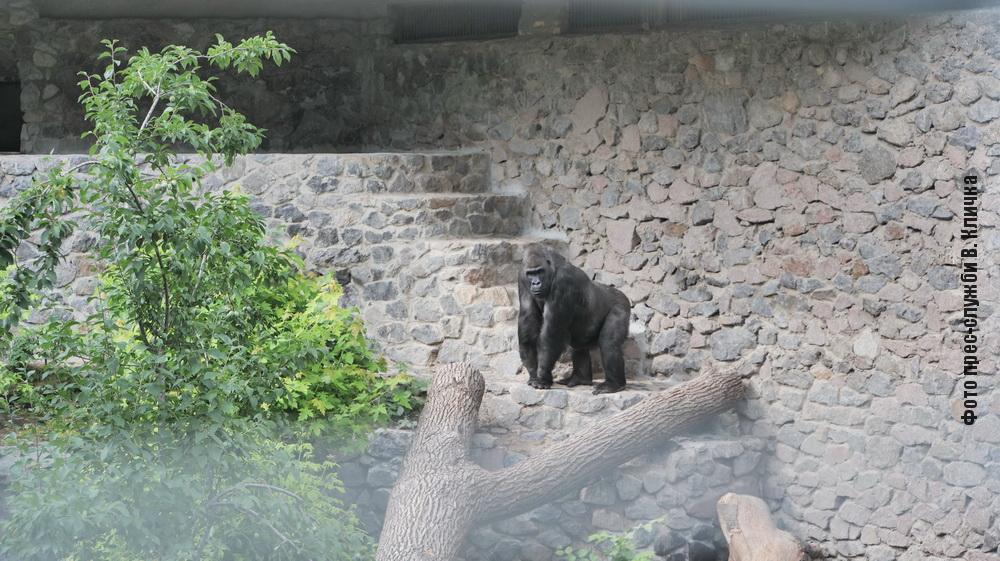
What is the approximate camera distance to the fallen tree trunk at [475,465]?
6.79 m

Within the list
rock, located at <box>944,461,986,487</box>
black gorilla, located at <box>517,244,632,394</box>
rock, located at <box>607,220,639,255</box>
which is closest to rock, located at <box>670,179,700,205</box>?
rock, located at <box>607,220,639,255</box>

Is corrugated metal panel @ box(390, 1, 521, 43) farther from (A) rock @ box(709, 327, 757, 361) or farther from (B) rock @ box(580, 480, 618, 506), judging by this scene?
(B) rock @ box(580, 480, 618, 506)

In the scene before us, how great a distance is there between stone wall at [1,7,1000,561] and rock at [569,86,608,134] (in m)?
0.02

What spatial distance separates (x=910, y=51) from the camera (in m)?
6.83

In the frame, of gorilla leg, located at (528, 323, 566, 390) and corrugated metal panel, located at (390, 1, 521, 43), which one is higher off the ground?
corrugated metal panel, located at (390, 1, 521, 43)

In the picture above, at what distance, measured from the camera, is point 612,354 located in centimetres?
784

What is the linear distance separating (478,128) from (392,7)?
1.62 meters

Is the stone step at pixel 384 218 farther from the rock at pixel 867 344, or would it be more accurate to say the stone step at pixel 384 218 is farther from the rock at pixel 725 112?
the rock at pixel 867 344

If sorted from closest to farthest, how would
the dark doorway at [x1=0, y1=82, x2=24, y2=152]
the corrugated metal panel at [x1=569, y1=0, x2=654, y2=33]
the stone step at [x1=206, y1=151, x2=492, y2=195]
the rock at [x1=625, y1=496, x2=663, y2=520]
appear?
the rock at [x1=625, y1=496, x2=663, y2=520]
the corrugated metal panel at [x1=569, y1=0, x2=654, y2=33]
the stone step at [x1=206, y1=151, x2=492, y2=195]
the dark doorway at [x1=0, y1=82, x2=24, y2=152]

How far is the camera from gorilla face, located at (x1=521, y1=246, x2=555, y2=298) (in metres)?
7.59

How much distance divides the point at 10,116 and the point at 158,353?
7.39 metres

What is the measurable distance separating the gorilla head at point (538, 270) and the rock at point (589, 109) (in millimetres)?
1496

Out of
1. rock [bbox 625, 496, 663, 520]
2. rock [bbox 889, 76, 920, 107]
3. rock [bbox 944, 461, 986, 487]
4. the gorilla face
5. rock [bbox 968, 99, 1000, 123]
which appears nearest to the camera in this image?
rock [bbox 968, 99, 1000, 123]

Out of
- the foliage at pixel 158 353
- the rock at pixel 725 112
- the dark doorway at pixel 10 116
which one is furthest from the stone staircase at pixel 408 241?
the dark doorway at pixel 10 116
